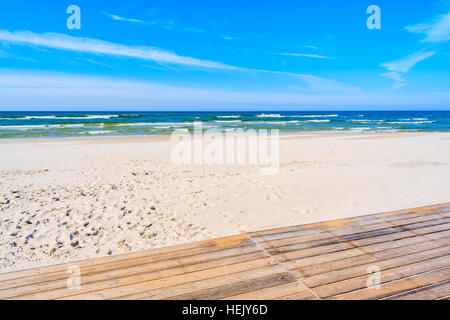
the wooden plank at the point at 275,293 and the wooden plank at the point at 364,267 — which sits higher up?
the wooden plank at the point at 364,267

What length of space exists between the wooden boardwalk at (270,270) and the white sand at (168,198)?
1059 millimetres

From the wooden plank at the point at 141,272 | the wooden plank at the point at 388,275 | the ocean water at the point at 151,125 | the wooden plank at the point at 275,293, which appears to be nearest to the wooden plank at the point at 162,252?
the wooden plank at the point at 141,272

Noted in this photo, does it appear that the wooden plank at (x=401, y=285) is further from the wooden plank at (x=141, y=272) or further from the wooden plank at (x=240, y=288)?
the wooden plank at (x=141, y=272)

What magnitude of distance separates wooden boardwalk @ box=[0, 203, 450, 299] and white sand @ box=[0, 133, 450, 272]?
1.06 meters

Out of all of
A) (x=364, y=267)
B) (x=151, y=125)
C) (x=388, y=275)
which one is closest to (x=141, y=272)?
(x=364, y=267)

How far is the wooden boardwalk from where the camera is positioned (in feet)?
8.18

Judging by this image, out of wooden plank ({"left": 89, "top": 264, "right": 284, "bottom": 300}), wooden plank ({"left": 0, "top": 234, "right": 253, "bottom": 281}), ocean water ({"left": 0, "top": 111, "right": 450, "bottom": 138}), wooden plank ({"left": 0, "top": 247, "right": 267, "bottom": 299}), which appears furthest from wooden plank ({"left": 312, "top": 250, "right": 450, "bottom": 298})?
ocean water ({"left": 0, "top": 111, "right": 450, "bottom": 138})

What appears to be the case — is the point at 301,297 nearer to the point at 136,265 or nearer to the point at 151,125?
Result: the point at 136,265

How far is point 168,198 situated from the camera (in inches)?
249

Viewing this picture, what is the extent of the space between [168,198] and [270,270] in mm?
3909

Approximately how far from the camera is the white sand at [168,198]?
4.30 m

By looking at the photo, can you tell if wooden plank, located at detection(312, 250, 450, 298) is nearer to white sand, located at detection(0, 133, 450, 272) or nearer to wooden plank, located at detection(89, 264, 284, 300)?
wooden plank, located at detection(89, 264, 284, 300)

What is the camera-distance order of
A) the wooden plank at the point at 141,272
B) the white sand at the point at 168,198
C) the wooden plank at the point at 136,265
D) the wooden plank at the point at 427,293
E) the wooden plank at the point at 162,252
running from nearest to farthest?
the wooden plank at the point at 427,293 → the wooden plank at the point at 141,272 → the wooden plank at the point at 136,265 → the wooden plank at the point at 162,252 → the white sand at the point at 168,198
